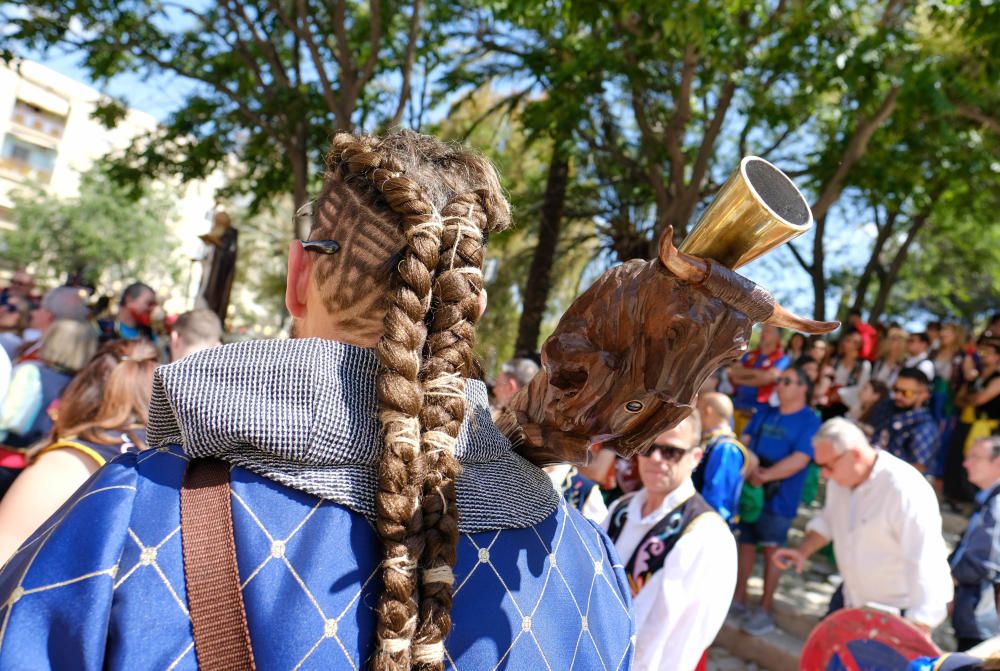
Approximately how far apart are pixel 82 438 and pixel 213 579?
2265mm

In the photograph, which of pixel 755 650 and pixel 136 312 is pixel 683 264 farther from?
pixel 136 312

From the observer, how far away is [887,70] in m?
6.58

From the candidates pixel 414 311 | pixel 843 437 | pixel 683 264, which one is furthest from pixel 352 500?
pixel 843 437

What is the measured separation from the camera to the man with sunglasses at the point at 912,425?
6.54 metres

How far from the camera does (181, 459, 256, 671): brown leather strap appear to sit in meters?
0.93

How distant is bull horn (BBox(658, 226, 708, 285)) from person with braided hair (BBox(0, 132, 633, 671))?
0.92 feet

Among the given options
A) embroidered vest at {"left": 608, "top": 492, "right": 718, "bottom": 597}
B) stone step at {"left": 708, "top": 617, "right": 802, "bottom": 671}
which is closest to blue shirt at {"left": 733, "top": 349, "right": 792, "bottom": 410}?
stone step at {"left": 708, "top": 617, "right": 802, "bottom": 671}

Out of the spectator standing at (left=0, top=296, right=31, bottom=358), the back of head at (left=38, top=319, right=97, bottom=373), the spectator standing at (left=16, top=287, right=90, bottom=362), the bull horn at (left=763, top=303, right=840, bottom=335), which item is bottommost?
the spectator standing at (left=0, top=296, right=31, bottom=358)

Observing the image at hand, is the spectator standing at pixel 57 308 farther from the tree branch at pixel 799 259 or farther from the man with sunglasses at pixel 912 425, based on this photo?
the tree branch at pixel 799 259

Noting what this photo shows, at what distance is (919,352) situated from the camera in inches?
306

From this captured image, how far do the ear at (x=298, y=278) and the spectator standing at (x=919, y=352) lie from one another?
7569mm

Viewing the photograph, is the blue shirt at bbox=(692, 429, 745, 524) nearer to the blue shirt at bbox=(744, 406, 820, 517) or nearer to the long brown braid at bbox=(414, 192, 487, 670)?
the blue shirt at bbox=(744, 406, 820, 517)

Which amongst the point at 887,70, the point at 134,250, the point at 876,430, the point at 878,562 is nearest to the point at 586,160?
the point at 887,70

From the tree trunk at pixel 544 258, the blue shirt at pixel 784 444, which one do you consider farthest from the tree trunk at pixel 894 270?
the blue shirt at pixel 784 444
